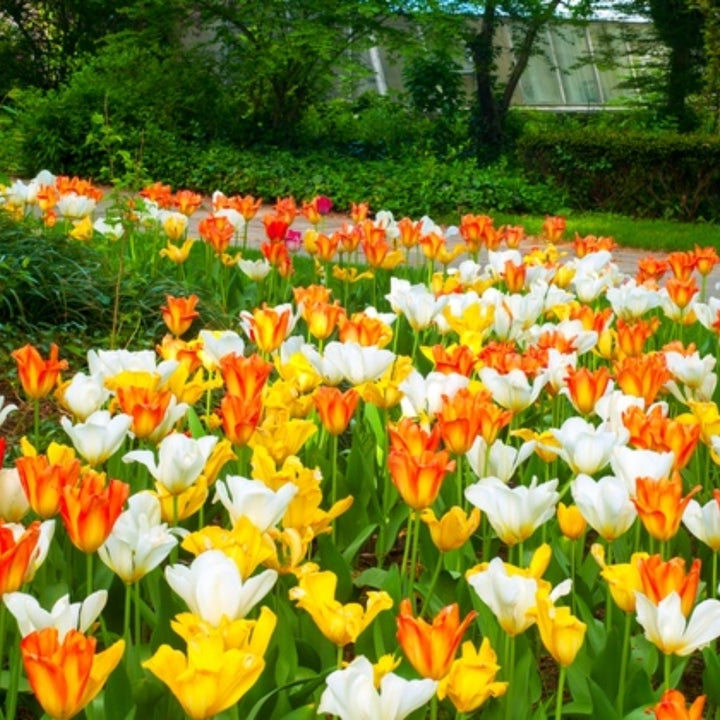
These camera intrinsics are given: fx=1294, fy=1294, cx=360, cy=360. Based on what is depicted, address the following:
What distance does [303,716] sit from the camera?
1.69 m

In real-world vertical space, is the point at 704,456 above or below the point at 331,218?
above

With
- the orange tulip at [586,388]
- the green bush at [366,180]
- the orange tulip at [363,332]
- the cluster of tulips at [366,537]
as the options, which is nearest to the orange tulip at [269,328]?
the cluster of tulips at [366,537]

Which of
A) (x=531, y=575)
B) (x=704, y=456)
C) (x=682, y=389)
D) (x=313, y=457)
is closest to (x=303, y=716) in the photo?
(x=531, y=575)

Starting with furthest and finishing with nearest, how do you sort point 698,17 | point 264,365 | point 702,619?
point 698,17
point 264,365
point 702,619

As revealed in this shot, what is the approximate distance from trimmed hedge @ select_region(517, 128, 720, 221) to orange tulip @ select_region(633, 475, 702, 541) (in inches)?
494

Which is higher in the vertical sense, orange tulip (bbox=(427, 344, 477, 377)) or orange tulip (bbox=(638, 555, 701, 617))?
orange tulip (bbox=(638, 555, 701, 617))

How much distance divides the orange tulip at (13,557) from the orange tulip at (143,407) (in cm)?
72

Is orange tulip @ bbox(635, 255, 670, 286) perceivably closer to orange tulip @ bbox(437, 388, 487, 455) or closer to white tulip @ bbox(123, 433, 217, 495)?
orange tulip @ bbox(437, 388, 487, 455)

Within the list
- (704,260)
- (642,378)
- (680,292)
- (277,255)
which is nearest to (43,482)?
(642,378)

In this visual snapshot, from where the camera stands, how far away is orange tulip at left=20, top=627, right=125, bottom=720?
1323mm

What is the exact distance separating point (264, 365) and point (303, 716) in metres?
0.93

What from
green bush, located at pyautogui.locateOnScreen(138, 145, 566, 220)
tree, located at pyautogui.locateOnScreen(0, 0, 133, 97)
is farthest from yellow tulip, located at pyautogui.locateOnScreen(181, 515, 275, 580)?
tree, located at pyautogui.locateOnScreen(0, 0, 133, 97)

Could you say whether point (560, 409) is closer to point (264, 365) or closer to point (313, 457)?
point (313, 457)

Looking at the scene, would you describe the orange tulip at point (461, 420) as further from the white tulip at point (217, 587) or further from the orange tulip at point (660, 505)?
the white tulip at point (217, 587)
